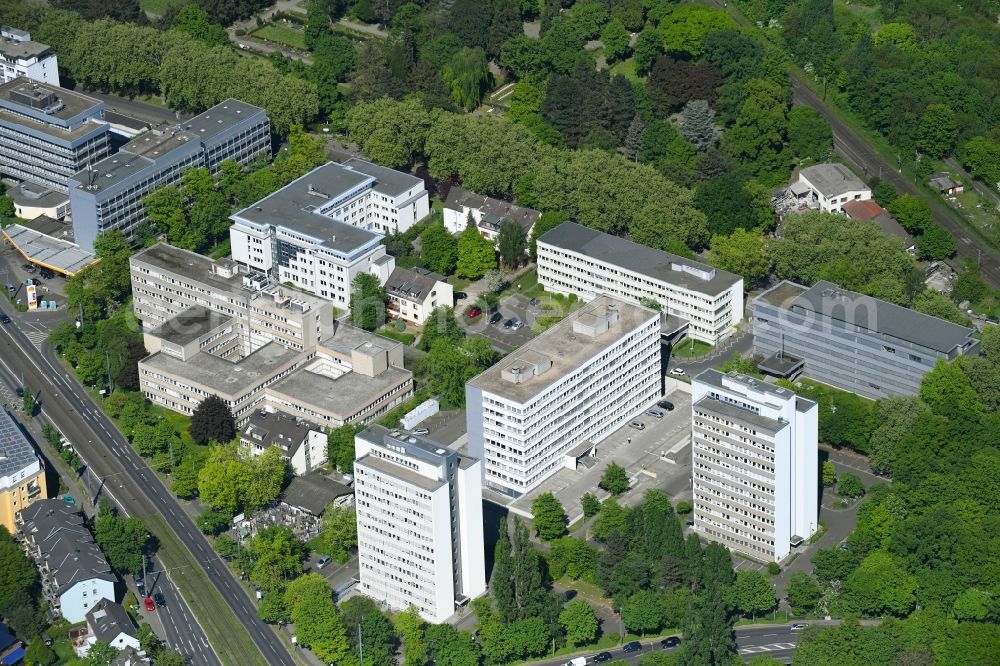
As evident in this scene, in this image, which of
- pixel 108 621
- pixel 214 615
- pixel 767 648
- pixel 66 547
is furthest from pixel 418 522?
pixel 66 547

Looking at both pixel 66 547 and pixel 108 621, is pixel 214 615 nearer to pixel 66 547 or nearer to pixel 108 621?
pixel 108 621

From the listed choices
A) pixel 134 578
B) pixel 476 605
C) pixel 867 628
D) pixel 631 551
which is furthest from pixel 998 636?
pixel 134 578

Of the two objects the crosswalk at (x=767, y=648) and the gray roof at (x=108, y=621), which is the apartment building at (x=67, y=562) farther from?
the crosswalk at (x=767, y=648)

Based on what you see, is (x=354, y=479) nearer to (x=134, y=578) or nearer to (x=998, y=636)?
(x=134, y=578)

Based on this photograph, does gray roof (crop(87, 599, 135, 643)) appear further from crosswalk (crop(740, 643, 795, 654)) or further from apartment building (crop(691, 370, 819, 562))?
crosswalk (crop(740, 643, 795, 654))

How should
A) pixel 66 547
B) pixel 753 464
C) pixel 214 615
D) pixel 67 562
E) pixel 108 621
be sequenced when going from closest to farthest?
pixel 108 621, pixel 67 562, pixel 214 615, pixel 753 464, pixel 66 547

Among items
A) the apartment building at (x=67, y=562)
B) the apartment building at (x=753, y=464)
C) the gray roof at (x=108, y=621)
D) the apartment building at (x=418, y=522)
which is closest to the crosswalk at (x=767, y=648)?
the apartment building at (x=753, y=464)
